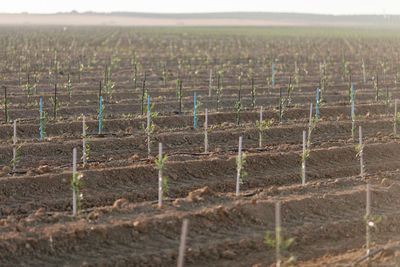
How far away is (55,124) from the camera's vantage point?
15.5m

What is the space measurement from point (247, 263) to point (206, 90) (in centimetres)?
1482

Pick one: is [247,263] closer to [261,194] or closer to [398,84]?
[261,194]

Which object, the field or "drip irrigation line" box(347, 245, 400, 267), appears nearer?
"drip irrigation line" box(347, 245, 400, 267)

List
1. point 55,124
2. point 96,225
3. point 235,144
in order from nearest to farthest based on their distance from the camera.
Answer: point 96,225 → point 235,144 → point 55,124

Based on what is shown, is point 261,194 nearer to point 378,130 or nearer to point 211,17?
point 378,130

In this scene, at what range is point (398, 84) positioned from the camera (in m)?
25.2

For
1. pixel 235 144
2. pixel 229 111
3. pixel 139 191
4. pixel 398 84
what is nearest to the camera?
pixel 139 191

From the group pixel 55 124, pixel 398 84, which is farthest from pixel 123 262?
Answer: pixel 398 84

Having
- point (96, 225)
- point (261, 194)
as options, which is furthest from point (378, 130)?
point (96, 225)

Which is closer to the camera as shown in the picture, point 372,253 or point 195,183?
point 372,253

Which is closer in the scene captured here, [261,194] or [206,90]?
[261,194]

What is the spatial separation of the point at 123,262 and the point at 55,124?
8.15 metres

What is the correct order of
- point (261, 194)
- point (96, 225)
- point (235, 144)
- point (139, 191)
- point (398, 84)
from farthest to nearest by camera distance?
point (398, 84), point (235, 144), point (139, 191), point (261, 194), point (96, 225)

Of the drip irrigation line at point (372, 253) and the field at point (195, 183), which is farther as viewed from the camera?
the field at point (195, 183)
